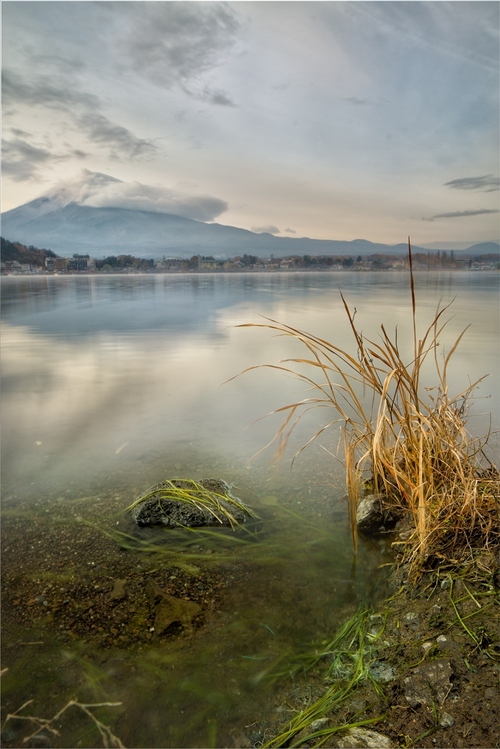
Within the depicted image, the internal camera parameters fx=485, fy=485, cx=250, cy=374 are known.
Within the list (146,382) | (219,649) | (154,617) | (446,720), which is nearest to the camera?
(446,720)

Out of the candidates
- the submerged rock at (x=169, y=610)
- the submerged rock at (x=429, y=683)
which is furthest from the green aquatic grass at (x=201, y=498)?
the submerged rock at (x=429, y=683)

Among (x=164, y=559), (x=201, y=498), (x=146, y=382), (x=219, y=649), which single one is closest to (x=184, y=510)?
(x=201, y=498)

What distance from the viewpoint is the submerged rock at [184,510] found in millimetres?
2109

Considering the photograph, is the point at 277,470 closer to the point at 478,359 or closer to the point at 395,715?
the point at 395,715

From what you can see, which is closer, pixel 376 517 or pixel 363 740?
pixel 363 740

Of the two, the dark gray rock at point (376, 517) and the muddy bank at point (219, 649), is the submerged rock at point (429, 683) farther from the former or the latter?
the dark gray rock at point (376, 517)

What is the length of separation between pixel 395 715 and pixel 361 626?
1.22 feet

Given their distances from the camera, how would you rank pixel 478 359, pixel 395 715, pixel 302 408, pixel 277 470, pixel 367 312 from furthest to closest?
pixel 367 312, pixel 478 359, pixel 302 408, pixel 277 470, pixel 395 715

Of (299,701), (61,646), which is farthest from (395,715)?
(61,646)

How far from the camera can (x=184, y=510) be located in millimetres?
2123

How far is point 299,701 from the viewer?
4.14 feet

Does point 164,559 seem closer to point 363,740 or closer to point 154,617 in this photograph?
point 154,617

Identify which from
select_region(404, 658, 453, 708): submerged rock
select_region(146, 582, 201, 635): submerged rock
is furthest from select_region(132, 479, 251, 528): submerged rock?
select_region(404, 658, 453, 708): submerged rock

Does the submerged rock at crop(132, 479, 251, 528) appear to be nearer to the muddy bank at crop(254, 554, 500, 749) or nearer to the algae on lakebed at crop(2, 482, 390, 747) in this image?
the algae on lakebed at crop(2, 482, 390, 747)
